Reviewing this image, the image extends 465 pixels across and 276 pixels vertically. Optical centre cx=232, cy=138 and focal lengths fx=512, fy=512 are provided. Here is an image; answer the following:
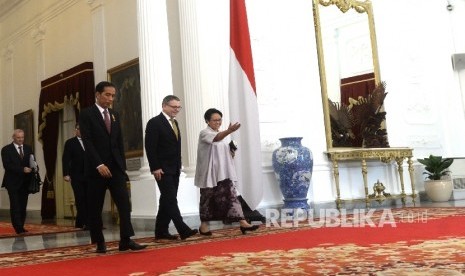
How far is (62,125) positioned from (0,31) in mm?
4368

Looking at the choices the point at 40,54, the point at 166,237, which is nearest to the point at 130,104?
the point at 166,237

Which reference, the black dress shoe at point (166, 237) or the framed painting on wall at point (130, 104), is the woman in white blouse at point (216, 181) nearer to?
the black dress shoe at point (166, 237)

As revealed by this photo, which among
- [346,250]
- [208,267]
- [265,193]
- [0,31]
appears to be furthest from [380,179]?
[0,31]

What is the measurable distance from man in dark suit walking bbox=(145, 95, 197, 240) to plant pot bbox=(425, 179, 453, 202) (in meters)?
5.11

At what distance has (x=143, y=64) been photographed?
636 cm

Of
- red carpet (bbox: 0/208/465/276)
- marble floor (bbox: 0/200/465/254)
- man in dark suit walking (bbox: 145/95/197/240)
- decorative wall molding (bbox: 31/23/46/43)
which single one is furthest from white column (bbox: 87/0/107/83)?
red carpet (bbox: 0/208/465/276)

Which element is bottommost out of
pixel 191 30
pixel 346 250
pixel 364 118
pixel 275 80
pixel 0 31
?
pixel 346 250

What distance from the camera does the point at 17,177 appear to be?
6.67 meters

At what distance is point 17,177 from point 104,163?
3.32 m

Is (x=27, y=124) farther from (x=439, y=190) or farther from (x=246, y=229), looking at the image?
(x=439, y=190)

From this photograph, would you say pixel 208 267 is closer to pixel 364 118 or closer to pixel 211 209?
→ pixel 211 209

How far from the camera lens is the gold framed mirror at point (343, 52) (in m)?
7.88

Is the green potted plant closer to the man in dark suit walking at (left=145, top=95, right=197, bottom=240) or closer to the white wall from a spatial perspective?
the white wall

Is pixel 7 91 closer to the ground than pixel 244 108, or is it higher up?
higher up
